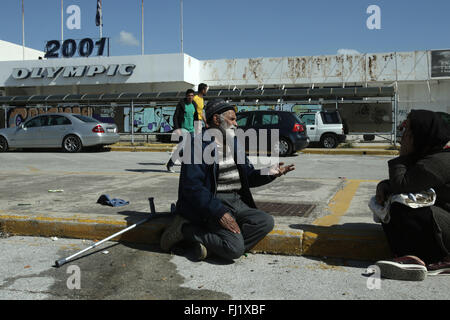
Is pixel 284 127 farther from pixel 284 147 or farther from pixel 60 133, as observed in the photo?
pixel 60 133

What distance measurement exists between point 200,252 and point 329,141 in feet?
48.1

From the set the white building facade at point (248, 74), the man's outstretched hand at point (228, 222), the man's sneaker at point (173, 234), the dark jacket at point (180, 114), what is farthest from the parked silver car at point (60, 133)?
the white building facade at point (248, 74)

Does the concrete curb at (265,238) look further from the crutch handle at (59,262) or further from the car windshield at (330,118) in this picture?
the car windshield at (330,118)

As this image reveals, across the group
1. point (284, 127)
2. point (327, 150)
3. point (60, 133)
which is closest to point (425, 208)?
point (284, 127)

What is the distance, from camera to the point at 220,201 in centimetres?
371

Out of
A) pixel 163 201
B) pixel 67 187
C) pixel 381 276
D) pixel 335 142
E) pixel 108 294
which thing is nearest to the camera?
pixel 108 294

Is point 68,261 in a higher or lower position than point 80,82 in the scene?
lower

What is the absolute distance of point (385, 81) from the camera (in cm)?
3128

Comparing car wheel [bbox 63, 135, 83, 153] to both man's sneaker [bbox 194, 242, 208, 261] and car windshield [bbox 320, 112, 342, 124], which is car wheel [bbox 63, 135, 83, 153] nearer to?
car windshield [bbox 320, 112, 342, 124]

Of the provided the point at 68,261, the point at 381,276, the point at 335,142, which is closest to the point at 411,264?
the point at 381,276

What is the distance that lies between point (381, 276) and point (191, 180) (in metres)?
1.61

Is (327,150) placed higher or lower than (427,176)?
lower

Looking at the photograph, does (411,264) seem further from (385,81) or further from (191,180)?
(385,81)

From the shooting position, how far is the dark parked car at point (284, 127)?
14.3 meters
